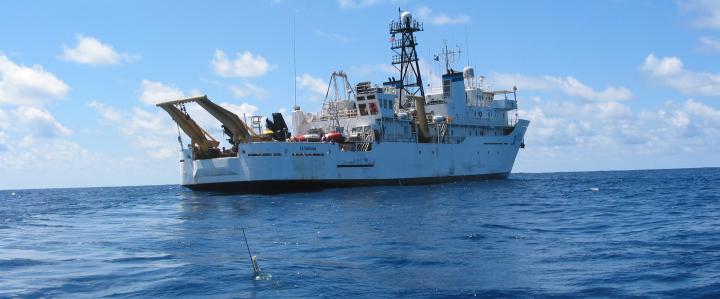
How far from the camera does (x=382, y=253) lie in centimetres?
1546

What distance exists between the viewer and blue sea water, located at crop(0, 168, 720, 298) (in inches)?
456

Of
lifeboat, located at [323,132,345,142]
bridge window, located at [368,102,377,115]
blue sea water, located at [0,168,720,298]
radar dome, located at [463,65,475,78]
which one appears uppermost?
radar dome, located at [463,65,475,78]

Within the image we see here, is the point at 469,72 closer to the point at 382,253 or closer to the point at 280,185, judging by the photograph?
the point at 280,185

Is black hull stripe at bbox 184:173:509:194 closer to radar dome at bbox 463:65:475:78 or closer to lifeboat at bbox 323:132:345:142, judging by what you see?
lifeboat at bbox 323:132:345:142

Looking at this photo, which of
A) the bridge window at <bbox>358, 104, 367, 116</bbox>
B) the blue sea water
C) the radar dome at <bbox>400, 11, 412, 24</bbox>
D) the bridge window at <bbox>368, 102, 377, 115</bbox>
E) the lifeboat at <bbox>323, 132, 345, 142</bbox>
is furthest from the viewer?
the radar dome at <bbox>400, 11, 412, 24</bbox>

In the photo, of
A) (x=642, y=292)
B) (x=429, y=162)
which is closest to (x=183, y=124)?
(x=429, y=162)

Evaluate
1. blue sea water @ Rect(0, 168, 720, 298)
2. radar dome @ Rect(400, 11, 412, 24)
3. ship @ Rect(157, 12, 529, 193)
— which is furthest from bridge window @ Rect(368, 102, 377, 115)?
blue sea water @ Rect(0, 168, 720, 298)

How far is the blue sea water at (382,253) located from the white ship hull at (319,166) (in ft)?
41.4

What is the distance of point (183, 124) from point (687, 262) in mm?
35130

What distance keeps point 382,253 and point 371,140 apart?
3091 centimetres

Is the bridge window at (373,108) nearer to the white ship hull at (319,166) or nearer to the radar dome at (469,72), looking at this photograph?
the white ship hull at (319,166)

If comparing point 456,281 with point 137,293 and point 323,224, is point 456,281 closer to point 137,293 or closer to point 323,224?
point 137,293

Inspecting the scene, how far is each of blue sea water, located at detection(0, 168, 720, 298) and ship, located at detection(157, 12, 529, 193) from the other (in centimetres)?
1338

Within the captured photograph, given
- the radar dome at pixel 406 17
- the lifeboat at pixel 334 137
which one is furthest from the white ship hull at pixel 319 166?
the radar dome at pixel 406 17
